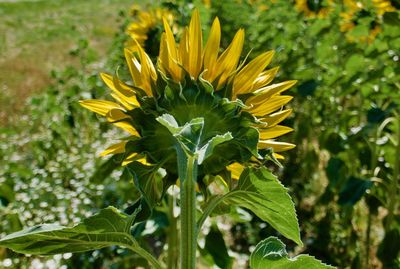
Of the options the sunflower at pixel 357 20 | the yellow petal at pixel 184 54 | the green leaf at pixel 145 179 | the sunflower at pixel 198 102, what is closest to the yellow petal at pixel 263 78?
the sunflower at pixel 198 102

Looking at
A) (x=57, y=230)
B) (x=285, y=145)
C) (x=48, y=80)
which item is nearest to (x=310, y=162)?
(x=285, y=145)

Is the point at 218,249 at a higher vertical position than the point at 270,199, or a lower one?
lower

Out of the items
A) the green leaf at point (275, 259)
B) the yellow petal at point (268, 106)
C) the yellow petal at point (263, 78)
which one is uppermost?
the yellow petal at point (263, 78)

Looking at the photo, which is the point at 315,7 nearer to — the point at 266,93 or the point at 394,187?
the point at 394,187

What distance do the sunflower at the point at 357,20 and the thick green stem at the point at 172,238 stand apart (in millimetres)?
1129

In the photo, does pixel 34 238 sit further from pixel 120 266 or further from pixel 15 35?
pixel 15 35

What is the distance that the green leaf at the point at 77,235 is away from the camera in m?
0.67

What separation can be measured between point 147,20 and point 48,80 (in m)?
5.89

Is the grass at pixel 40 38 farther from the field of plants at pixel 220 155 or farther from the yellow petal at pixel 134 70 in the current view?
the yellow petal at pixel 134 70

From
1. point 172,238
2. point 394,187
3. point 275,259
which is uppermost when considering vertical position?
point 275,259

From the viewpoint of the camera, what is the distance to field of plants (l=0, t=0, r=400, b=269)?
2.41 ft

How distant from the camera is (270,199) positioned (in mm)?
725

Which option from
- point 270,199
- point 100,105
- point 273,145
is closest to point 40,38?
point 100,105

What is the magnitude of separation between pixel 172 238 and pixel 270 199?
100 centimetres
